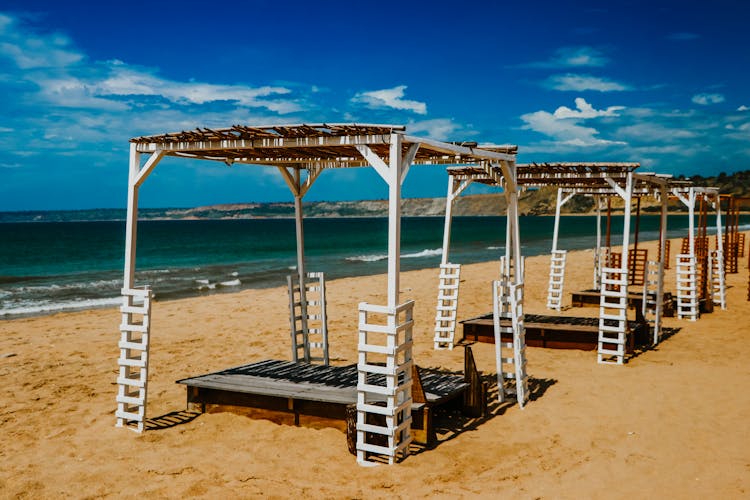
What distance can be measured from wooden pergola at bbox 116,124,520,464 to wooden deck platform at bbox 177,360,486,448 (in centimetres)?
38

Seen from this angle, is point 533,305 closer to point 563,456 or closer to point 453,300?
point 453,300

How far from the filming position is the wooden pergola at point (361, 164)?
6109 millimetres

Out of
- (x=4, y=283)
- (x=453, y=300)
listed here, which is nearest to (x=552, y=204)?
(x=4, y=283)

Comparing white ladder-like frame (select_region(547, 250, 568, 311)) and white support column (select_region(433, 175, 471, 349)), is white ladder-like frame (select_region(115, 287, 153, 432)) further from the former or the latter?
white ladder-like frame (select_region(547, 250, 568, 311))

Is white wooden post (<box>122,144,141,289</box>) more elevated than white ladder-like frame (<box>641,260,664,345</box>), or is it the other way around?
white wooden post (<box>122,144,141,289</box>)

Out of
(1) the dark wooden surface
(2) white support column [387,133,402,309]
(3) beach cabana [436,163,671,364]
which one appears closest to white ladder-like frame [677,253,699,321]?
(3) beach cabana [436,163,671,364]

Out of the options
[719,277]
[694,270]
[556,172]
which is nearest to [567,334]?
[556,172]

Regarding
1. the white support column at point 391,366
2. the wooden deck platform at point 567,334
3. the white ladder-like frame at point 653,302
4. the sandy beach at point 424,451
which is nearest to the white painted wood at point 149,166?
the white support column at point 391,366

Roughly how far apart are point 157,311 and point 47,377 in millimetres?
7952

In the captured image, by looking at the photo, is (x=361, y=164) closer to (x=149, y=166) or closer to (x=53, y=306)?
(x=149, y=166)

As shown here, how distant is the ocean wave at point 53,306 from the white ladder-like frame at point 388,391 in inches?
688

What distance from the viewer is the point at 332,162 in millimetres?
9406

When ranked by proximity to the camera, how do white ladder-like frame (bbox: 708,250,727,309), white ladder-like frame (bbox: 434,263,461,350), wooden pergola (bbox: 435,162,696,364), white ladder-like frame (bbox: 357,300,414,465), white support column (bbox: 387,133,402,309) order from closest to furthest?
1. white support column (bbox: 387,133,402,309)
2. white ladder-like frame (bbox: 357,300,414,465)
3. wooden pergola (bbox: 435,162,696,364)
4. white ladder-like frame (bbox: 434,263,461,350)
5. white ladder-like frame (bbox: 708,250,727,309)

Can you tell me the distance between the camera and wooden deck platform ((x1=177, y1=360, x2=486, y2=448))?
22.6 feet
